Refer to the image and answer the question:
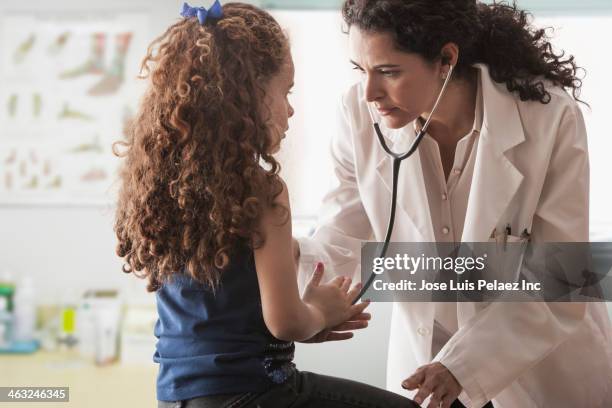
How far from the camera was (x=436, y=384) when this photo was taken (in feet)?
4.48

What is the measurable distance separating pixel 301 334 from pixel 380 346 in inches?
60.5

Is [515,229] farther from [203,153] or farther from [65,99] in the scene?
[65,99]

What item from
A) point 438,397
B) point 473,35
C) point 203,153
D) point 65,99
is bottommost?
point 438,397

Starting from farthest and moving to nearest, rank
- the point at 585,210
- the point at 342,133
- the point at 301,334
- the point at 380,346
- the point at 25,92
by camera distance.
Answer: the point at 25,92 → the point at 380,346 → the point at 342,133 → the point at 585,210 → the point at 301,334

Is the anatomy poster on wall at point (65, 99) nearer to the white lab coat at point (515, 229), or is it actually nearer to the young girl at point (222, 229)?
the white lab coat at point (515, 229)

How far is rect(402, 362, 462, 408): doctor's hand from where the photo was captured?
131 cm

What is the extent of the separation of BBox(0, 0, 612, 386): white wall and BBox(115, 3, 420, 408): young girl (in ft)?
4.33

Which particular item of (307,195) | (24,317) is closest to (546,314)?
(307,195)

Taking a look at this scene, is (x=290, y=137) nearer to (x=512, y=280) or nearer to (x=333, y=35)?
(x=333, y=35)

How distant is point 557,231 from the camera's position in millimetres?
1492

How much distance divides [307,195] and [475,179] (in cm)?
→ 121

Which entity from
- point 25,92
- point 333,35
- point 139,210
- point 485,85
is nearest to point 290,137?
point 333,35

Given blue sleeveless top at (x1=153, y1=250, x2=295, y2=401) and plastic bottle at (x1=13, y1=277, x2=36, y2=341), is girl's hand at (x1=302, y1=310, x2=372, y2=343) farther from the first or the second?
plastic bottle at (x1=13, y1=277, x2=36, y2=341)

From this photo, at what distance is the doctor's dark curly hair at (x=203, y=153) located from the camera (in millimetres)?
1118
